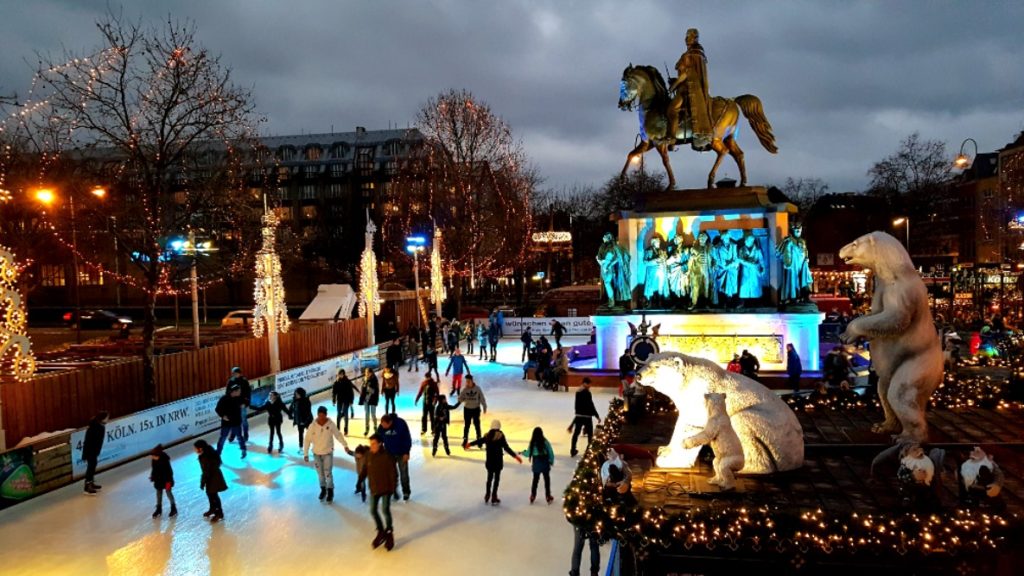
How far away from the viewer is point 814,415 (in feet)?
31.5

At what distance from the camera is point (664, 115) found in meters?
19.6

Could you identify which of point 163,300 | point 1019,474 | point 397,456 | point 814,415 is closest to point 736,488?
point 1019,474

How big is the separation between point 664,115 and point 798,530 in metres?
16.1

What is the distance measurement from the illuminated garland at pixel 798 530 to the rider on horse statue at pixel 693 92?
51.4 ft

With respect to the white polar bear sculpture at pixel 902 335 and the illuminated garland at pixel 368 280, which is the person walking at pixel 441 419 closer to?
the white polar bear sculpture at pixel 902 335

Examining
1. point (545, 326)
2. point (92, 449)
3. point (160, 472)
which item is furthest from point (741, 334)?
point (92, 449)

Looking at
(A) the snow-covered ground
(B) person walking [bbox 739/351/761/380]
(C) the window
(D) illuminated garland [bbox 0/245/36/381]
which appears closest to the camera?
(A) the snow-covered ground

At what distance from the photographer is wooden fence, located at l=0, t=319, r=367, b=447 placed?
455 inches

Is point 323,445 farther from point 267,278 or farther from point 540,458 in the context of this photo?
Result: point 267,278

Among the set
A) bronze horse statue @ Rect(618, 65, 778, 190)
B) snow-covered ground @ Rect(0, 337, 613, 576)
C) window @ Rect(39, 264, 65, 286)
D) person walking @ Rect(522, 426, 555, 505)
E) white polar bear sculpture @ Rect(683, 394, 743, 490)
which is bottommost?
snow-covered ground @ Rect(0, 337, 613, 576)

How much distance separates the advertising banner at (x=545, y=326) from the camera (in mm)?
32750

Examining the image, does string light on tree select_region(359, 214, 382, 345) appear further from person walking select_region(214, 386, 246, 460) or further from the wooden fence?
person walking select_region(214, 386, 246, 460)

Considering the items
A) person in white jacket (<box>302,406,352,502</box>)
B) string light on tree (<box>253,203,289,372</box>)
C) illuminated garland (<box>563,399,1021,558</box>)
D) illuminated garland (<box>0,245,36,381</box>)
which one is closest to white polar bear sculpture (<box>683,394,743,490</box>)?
illuminated garland (<box>563,399,1021,558</box>)

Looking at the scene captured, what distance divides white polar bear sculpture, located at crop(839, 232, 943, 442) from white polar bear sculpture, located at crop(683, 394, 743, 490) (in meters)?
2.01
